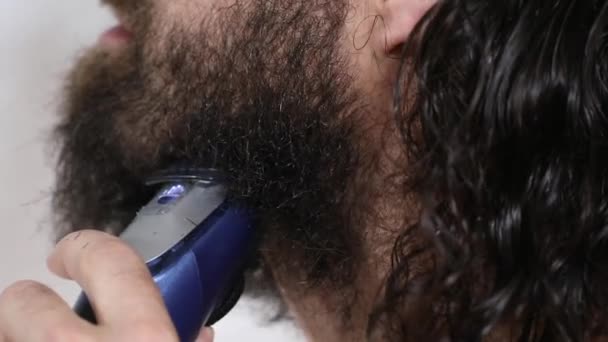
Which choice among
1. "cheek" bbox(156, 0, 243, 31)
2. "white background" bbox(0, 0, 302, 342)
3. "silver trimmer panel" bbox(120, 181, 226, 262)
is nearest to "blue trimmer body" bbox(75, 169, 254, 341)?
"silver trimmer panel" bbox(120, 181, 226, 262)

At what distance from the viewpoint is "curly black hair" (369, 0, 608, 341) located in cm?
57

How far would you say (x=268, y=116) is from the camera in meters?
0.70

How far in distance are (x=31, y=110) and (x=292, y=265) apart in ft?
1.65

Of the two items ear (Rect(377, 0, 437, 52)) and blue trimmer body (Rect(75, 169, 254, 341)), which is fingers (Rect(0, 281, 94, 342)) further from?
ear (Rect(377, 0, 437, 52))

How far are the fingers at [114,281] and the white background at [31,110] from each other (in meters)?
0.50

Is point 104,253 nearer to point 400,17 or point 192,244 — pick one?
point 192,244

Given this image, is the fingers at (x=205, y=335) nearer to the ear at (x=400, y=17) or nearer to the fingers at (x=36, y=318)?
the fingers at (x=36, y=318)

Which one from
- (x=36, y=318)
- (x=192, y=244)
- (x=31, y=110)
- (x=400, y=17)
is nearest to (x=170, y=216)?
(x=192, y=244)

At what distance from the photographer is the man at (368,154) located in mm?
574

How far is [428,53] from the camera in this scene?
2.02 feet

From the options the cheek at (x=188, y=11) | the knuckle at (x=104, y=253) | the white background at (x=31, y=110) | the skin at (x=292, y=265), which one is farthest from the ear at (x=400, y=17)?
the white background at (x=31, y=110)

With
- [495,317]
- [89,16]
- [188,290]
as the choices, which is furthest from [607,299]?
→ [89,16]

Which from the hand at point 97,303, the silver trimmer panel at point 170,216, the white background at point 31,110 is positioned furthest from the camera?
the white background at point 31,110

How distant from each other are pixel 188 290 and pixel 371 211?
0.18 metres
